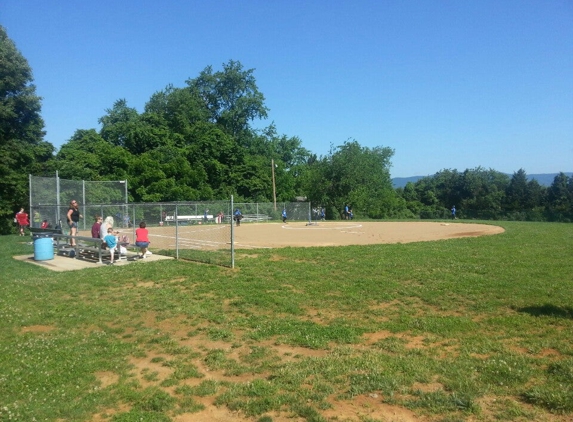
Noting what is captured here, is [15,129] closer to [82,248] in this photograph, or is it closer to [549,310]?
[82,248]

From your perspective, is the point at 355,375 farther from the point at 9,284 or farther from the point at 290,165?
the point at 290,165

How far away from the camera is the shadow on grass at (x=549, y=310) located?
744cm

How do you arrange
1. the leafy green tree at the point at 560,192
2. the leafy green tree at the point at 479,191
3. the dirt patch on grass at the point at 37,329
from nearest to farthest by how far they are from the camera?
the dirt patch on grass at the point at 37,329 → the leafy green tree at the point at 560,192 → the leafy green tree at the point at 479,191

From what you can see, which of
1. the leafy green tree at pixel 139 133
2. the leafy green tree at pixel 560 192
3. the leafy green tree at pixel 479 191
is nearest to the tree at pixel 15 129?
the leafy green tree at pixel 139 133

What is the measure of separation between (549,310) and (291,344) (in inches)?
179

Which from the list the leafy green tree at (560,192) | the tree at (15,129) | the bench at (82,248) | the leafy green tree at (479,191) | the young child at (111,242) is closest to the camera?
the young child at (111,242)

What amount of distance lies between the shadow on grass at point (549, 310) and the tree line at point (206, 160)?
29348 millimetres

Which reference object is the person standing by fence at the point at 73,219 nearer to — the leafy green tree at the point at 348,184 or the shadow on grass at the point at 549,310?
the shadow on grass at the point at 549,310

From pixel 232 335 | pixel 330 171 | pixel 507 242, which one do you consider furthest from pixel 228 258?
pixel 330 171

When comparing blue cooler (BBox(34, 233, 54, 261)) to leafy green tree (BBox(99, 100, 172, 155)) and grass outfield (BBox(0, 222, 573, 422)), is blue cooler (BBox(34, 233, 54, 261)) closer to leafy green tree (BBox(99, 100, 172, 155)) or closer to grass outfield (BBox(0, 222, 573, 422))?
grass outfield (BBox(0, 222, 573, 422))

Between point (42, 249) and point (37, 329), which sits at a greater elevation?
point (42, 249)

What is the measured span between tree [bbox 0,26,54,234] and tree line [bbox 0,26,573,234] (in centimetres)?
6

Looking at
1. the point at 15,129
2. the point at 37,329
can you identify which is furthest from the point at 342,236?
the point at 15,129

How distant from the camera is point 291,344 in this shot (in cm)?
642
